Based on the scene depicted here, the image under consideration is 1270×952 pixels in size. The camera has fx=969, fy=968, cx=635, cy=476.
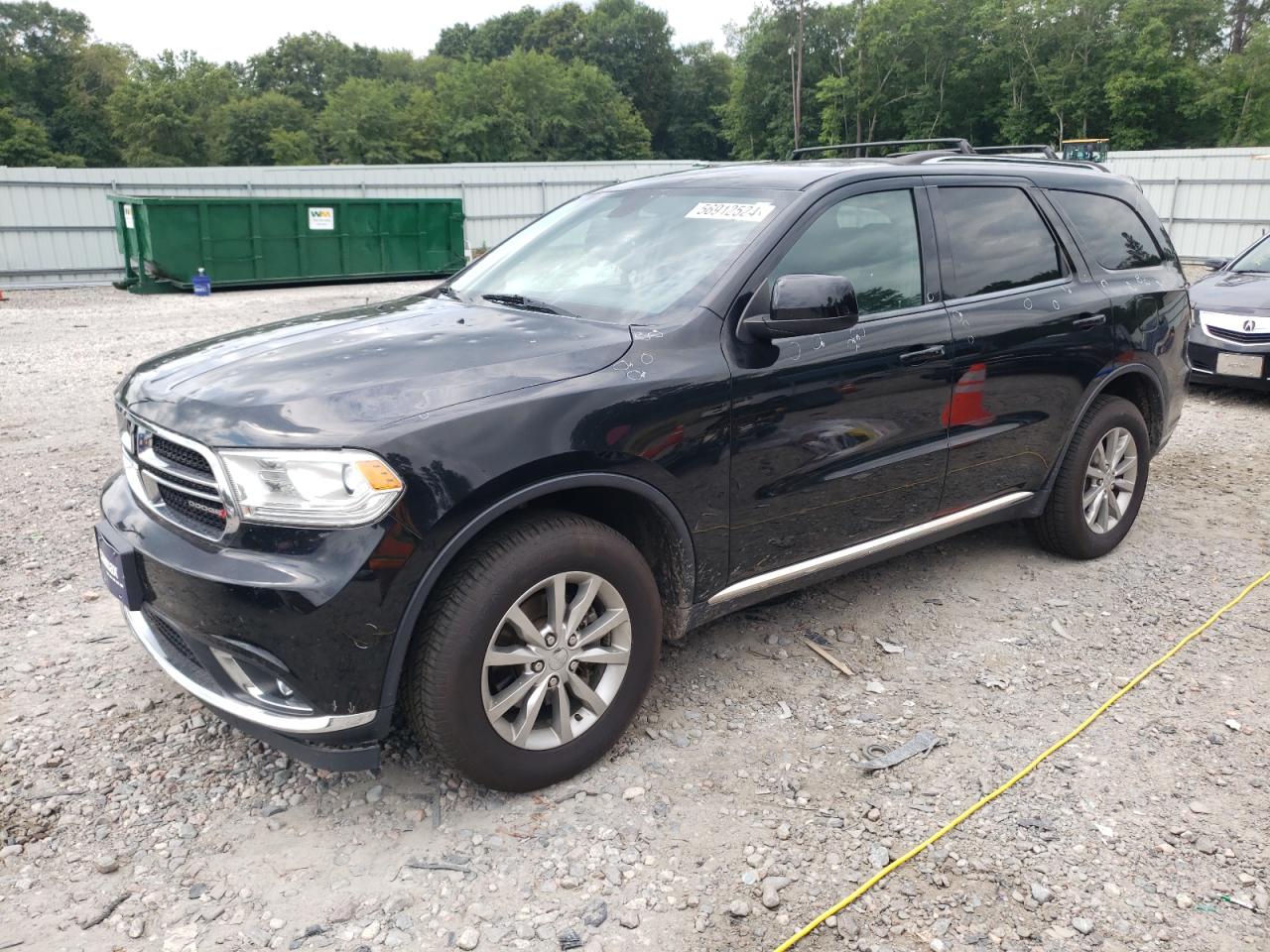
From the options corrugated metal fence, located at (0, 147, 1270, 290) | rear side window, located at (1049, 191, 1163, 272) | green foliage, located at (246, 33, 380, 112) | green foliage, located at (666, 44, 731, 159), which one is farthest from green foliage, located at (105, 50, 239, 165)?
rear side window, located at (1049, 191, 1163, 272)

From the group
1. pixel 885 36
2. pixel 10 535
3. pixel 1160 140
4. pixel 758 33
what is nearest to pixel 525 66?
pixel 758 33

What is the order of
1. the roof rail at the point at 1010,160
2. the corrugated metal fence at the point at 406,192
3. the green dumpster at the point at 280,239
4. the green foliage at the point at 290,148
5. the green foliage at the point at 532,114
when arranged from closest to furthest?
the roof rail at the point at 1010,160, the green dumpster at the point at 280,239, the corrugated metal fence at the point at 406,192, the green foliage at the point at 290,148, the green foliage at the point at 532,114

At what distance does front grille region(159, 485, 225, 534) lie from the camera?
8.43ft

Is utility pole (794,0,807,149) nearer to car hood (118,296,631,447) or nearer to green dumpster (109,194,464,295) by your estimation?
green dumpster (109,194,464,295)

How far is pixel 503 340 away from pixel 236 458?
88cm

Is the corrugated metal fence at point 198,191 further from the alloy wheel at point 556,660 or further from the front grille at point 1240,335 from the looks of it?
the alloy wheel at point 556,660

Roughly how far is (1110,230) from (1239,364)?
437 centimetres

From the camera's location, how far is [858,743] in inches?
128

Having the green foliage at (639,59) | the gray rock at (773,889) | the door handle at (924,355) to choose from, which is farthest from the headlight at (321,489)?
the green foliage at (639,59)

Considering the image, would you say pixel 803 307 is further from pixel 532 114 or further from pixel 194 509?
pixel 532 114

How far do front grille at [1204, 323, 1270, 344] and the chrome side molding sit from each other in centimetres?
500

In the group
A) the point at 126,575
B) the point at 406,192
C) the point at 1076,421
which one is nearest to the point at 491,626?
the point at 126,575

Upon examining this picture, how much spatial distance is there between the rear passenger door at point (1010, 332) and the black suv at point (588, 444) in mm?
16

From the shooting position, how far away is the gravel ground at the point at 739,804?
246cm
